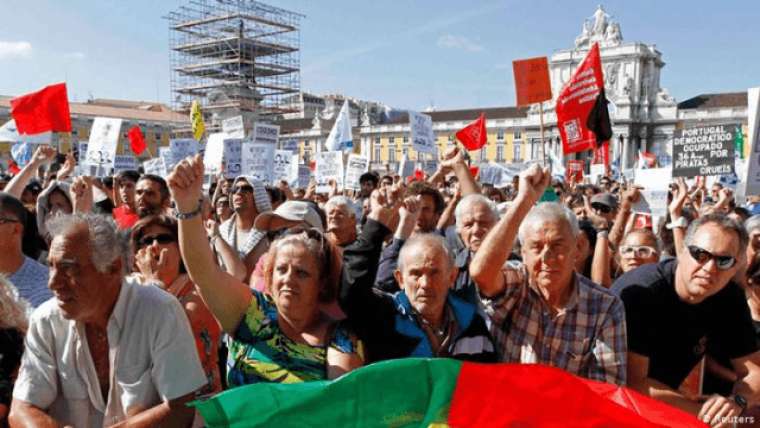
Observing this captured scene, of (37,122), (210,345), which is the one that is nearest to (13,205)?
(210,345)

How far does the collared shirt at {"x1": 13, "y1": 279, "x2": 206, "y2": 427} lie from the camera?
2.21 metres

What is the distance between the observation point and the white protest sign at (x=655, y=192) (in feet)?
21.7

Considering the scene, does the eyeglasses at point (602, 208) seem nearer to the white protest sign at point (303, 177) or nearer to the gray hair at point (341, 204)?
the gray hair at point (341, 204)

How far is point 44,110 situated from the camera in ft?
29.6

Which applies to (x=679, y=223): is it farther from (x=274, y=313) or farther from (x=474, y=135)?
(x=474, y=135)

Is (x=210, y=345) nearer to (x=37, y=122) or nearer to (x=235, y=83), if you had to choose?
(x=37, y=122)

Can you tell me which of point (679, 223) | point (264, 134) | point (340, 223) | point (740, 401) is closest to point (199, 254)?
point (340, 223)

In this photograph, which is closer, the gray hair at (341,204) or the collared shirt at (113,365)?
the collared shirt at (113,365)

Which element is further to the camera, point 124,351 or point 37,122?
point 37,122

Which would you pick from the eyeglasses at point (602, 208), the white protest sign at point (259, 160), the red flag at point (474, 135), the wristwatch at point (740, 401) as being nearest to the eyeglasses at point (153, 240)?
the wristwatch at point (740, 401)

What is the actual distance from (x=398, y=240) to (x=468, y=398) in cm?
153

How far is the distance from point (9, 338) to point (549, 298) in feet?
6.92

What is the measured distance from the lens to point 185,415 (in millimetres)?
2262

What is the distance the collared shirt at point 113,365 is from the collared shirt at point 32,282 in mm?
1038
